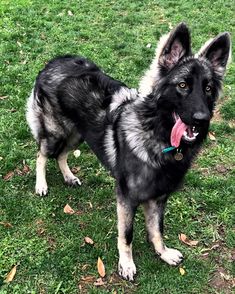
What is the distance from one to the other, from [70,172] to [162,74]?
202cm

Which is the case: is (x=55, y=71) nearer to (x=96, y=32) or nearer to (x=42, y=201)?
(x=42, y=201)

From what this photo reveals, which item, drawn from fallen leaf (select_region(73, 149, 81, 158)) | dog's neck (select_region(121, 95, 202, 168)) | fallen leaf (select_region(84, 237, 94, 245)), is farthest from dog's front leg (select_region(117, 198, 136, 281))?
fallen leaf (select_region(73, 149, 81, 158))

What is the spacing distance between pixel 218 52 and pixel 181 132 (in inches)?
29.1

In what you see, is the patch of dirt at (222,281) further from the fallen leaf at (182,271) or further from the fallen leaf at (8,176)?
the fallen leaf at (8,176)

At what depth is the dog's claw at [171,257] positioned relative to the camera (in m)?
3.99

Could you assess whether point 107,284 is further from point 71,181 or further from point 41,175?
point 41,175

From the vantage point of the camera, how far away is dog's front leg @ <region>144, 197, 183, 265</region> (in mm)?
3938

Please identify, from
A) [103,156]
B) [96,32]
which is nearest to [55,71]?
[103,156]

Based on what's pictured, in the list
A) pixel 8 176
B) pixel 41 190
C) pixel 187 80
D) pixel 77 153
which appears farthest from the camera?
pixel 77 153

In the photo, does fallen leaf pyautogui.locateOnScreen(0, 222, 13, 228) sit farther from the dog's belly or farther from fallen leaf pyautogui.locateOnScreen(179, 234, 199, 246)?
fallen leaf pyautogui.locateOnScreen(179, 234, 199, 246)

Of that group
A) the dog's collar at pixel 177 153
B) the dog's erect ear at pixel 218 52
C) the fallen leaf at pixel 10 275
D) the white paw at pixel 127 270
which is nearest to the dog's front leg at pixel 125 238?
the white paw at pixel 127 270

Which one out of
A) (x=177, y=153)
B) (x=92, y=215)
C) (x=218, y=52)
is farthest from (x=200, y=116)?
(x=92, y=215)

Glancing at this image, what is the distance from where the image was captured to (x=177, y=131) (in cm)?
325

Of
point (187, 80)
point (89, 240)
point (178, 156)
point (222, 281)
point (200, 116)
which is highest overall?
point (187, 80)
